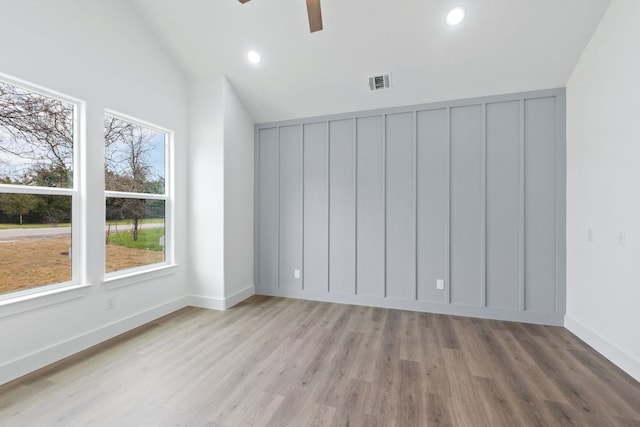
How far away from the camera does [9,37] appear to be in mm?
2104

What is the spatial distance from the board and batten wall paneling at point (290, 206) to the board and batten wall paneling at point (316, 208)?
99 millimetres

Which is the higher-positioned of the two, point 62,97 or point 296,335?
point 62,97

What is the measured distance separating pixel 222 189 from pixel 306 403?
264cm

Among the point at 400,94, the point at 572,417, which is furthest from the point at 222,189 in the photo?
the point at 572,417

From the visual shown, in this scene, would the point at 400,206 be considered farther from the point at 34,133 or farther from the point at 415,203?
the point at 34,133

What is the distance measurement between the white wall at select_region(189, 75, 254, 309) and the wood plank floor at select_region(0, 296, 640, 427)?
717 mm

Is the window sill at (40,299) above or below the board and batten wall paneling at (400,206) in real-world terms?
below

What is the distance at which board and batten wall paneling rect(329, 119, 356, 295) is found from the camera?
12.8 ft

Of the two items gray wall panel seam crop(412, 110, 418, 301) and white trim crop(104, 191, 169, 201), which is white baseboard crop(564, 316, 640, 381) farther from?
white trim crop(104, 191, 169, 201)

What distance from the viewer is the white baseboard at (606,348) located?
217 centimetres

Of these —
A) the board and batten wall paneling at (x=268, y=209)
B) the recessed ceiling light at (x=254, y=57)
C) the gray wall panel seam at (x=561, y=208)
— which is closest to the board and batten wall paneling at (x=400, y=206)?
the gray wall panel seam at (x=561, y=208)

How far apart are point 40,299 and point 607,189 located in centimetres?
493

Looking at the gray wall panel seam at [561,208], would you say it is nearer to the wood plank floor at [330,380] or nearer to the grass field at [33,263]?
the wood plank floor at [330,380]

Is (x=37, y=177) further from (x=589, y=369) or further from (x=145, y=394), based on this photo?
(x=589, y=369)
